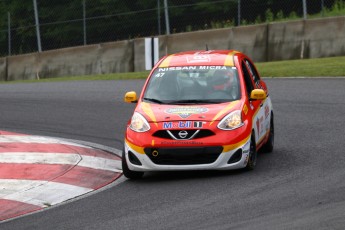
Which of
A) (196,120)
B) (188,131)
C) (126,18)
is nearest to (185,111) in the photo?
(196,120)

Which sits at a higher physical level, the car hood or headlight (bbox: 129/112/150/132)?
the car hood

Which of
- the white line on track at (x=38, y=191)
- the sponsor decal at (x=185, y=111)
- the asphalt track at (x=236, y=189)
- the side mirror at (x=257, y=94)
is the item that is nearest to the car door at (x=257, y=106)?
the side mirror at (x=257, y=94)

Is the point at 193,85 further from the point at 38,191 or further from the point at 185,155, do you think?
the point at 38,191

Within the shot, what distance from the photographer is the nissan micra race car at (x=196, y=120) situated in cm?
1180

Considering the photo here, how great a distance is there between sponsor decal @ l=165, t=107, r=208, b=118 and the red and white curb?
3.65 ft

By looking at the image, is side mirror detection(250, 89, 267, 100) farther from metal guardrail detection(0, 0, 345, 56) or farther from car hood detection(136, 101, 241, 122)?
metal guardrail detection(0, 0, 345, 56)

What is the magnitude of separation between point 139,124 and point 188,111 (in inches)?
23.8

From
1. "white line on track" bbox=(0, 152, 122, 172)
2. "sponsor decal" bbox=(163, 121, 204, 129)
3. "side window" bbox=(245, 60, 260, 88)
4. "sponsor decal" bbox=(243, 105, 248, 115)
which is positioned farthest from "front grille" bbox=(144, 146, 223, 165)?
"side window" bbox=(245, 60, 260, 88)

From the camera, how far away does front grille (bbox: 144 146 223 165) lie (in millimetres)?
11766

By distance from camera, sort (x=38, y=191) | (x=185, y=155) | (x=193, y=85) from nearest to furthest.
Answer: (x=38, y=191)
(x=185, y=155)
(x=193, y=85)

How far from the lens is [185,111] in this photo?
1213cm

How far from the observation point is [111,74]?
30.0 meters

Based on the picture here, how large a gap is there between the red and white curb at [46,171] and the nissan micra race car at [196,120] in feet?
2.36

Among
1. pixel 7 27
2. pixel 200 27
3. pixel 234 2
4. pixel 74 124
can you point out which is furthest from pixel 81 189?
pixel 7 27
